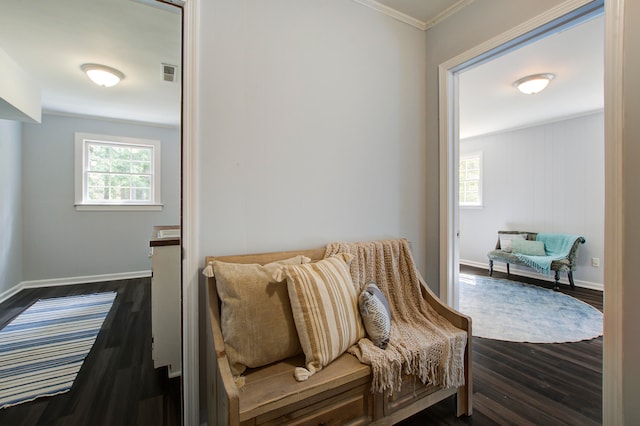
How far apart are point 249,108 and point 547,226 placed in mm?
4979

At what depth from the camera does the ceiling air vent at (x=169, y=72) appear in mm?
2801

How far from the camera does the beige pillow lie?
1.18 m

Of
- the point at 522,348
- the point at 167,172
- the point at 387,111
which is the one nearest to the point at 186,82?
the point at 387,111

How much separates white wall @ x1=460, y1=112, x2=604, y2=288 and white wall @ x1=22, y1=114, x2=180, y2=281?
231 inches

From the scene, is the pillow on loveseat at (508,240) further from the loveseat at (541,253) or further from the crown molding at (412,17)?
the crown molding at (412,17)

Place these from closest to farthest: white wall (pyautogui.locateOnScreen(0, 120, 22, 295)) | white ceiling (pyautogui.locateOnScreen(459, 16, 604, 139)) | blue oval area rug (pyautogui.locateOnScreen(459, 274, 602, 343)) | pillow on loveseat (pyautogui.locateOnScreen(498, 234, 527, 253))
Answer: white ceiling (pyautogui.locateOnScreen(459, 16, 604, 139)) → blue oval area rug (pyautogui.locateOnScreen(459, 274, 602, 343)) → white wall (pyautogui.locateOnScreen(0, 120, 22, 295)) → pillow on loveseat (pyautogui.locateOnScreen(498, 234, 527, 253))

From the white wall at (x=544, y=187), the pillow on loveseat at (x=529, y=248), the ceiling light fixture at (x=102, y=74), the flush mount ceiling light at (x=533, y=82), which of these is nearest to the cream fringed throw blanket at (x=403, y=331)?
the flush mount ceiling light at (x=533, y=82)

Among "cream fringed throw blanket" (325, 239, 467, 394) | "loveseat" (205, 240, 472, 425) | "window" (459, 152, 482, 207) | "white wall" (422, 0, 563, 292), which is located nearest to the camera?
"loveseat" (205, 240, 472, 425)

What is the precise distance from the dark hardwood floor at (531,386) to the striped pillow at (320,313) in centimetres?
70

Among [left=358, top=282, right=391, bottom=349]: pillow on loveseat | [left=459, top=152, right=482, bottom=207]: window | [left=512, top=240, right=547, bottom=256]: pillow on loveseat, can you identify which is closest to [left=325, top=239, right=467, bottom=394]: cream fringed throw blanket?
[left=358, top=282, right=391, bottom=349]: pillow on loveseat

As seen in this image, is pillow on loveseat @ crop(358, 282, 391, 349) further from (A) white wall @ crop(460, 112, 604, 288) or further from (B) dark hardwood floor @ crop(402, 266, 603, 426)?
(A) white wall @ crop(460, 112, 604, 288)

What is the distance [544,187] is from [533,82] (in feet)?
7.49

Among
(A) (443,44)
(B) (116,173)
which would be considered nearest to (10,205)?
(B) (116,173)

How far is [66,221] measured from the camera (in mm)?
4207
